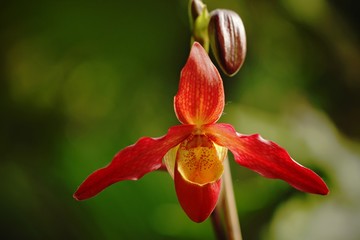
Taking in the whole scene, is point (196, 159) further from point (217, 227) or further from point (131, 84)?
point (131, 84)

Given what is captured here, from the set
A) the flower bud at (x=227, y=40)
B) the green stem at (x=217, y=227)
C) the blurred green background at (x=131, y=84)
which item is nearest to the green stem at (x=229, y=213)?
the green stem at (x=217, y=227)

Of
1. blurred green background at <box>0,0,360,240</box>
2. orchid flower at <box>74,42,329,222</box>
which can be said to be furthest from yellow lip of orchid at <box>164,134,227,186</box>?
blurred green background at <box>0,0,360,240</box>

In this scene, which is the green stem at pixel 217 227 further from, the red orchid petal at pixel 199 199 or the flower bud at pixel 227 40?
the flower bud at pixel 227 40

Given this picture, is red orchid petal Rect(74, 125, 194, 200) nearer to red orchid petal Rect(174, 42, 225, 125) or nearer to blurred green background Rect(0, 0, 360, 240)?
red orchid petal Rect(174, 42, 225, 125)

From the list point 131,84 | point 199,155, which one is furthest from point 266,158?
point 131,84

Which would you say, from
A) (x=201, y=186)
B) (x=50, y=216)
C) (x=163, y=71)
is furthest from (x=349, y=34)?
(x=201, y=186)

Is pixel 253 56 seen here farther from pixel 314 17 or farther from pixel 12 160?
pixel 12 160
